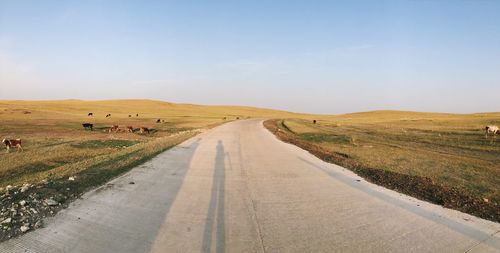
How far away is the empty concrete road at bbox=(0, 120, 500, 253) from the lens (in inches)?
216

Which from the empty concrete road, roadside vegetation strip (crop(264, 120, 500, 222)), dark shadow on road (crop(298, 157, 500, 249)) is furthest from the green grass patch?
the empty concrete road

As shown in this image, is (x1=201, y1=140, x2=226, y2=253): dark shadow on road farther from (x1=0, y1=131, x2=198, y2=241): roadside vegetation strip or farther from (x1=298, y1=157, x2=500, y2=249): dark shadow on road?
(x1=298, y1=157, x2=500, y2=249): dark shadow on road

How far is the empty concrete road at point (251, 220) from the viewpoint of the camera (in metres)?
5.48

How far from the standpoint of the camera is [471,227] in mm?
6680

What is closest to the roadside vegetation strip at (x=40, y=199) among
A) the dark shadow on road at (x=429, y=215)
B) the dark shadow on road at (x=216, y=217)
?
the dark shadow on road at (x=216, y=217)

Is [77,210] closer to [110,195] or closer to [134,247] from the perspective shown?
[110,195]

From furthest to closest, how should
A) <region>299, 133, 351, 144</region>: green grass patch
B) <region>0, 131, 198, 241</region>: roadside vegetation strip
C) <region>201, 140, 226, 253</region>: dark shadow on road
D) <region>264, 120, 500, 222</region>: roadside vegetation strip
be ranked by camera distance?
<region>299, 133, 351, 144</region>: green grass patch → <region>264, 120, 500, 222</region>: roadside vegetation strip → <region>0, 131, 198, 241</region>: roadside vegetation strip → <region>201, 140, 226, 253</region>: dark shadow on road

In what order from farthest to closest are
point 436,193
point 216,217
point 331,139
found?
point 331,139, point 436,193, point 216,217

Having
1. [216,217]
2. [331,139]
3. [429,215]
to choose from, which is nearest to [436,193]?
[429,215]

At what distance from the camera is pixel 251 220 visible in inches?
261

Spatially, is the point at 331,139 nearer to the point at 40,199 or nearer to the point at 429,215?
the point at 429,215

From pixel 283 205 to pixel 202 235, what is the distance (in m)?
2.48

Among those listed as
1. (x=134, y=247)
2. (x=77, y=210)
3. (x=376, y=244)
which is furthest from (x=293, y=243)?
(x=77, y=210)

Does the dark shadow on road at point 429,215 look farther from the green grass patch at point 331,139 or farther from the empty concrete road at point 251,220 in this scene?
the green grass patch at point 331,139
